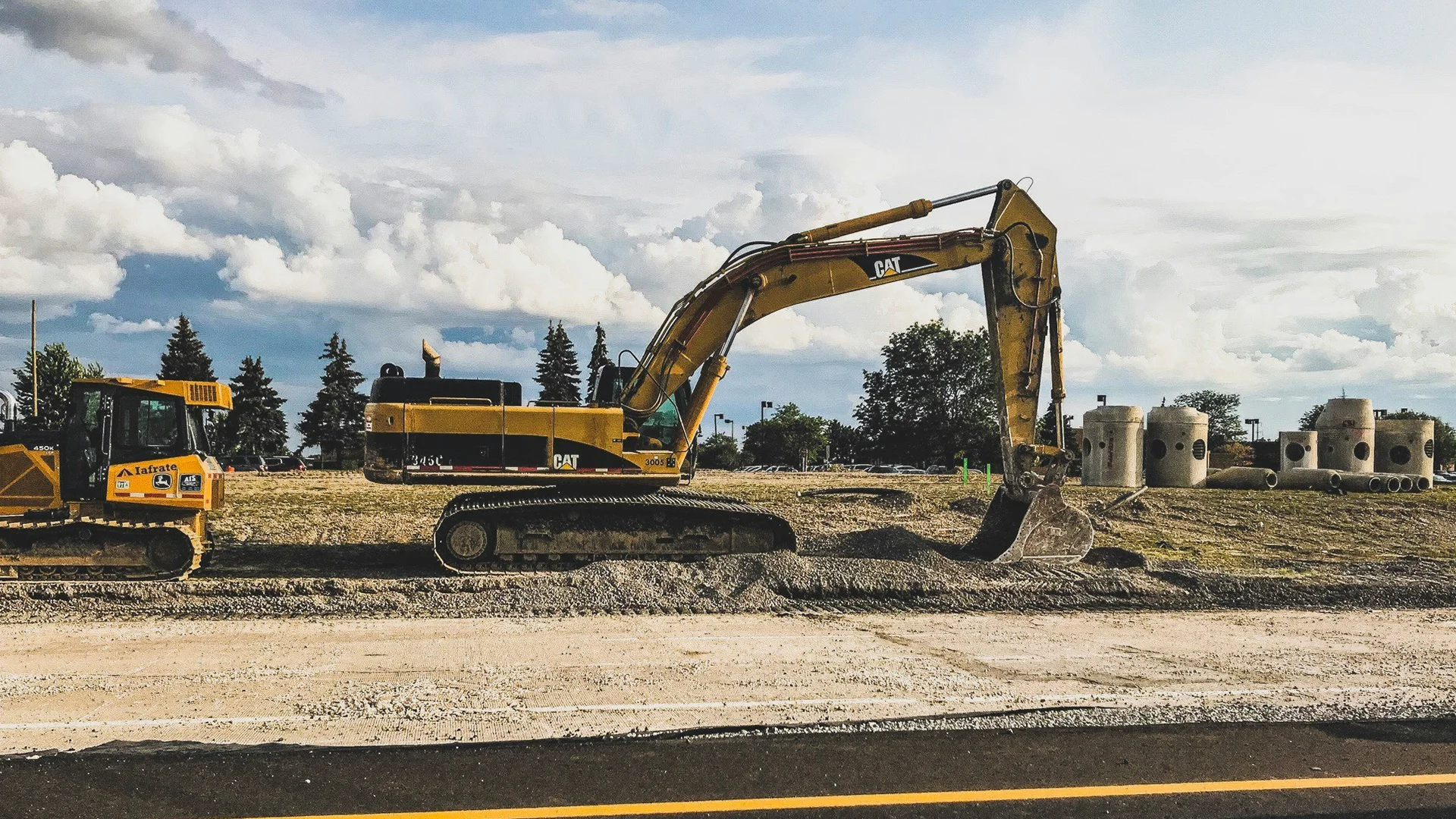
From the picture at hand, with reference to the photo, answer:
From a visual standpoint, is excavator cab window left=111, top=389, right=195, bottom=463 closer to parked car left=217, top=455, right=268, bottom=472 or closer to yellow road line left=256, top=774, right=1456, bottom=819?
yellow road line left=256, top=774, right=1456, bottom=819

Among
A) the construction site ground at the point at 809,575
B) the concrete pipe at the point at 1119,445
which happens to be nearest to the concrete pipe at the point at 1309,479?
the concrete pipe at the point at 1119,445

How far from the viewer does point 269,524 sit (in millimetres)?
19234

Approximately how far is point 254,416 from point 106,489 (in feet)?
192

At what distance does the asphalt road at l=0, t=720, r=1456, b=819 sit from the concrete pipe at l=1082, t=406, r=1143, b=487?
2401 centimetres

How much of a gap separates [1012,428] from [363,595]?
28.5ft

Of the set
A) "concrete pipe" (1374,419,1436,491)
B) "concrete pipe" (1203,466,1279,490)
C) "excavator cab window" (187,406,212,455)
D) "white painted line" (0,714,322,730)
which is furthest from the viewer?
"concrete pipe" (1374,419,1436,491)

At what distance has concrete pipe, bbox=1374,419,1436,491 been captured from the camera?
31969 millimetres

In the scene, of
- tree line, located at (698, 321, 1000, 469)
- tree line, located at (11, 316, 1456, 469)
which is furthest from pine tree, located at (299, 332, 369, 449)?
tree line, located at (698, 321, 1000, 469)

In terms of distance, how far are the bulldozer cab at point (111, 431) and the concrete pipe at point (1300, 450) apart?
30.3 metres

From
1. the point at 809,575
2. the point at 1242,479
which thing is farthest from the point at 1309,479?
the point at 809,575

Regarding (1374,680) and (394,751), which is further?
(1374,680)

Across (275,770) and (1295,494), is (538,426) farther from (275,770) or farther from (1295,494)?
(1295,494)

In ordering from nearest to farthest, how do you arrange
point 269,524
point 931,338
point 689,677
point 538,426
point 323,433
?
point 689,677
point 538,426
point 269,524
point 323,433
point 931,338

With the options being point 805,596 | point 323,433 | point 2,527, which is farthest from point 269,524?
point 323,433
